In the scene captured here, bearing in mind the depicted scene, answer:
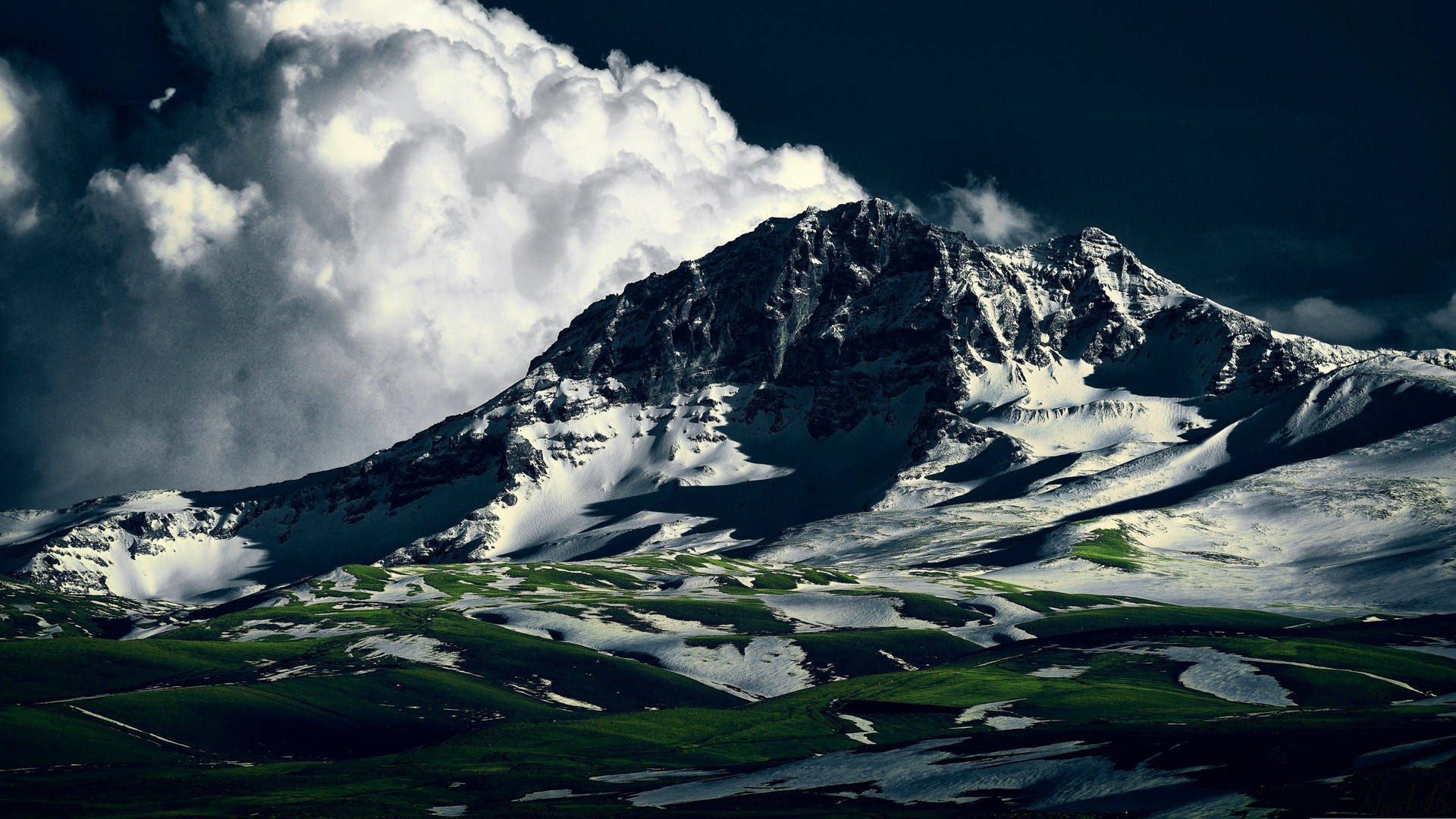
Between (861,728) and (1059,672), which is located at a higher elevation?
(861,728)

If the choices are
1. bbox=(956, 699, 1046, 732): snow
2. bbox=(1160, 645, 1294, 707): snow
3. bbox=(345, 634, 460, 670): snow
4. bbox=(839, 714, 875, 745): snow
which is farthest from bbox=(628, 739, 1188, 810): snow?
bbox=(345, 634, 460, 670): snow

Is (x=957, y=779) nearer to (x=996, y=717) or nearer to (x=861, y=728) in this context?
(x=996, y=717)

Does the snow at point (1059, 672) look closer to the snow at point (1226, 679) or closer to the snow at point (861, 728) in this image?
the snow at point (1226, 679)

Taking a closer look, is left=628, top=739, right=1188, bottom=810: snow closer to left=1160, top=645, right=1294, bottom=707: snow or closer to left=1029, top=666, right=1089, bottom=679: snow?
Answer: left=1160, top=645, right=1294, bottom=707: snow

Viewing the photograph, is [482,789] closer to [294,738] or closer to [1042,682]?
[294,738]

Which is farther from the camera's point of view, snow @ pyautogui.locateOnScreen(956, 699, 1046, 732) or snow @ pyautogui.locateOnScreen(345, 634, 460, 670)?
snow @ pyautogui.locateOnScreen(345, 634, 460, 670)

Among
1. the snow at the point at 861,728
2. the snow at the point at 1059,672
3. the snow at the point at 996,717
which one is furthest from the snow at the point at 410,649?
the snow at the point at 1059,672

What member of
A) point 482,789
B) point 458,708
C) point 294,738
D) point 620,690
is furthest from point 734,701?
point 482,789

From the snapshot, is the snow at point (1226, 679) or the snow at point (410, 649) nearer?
the snow at point (1226, 679)

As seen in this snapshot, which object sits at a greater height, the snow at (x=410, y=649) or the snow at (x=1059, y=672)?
the snow at (x=410, y=649)

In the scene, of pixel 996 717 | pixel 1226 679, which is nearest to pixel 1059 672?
pixel 1226 679

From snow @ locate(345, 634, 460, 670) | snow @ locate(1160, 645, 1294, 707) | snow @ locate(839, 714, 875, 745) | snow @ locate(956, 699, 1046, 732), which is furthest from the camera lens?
snow @ locate(345, 634, 460, 670)

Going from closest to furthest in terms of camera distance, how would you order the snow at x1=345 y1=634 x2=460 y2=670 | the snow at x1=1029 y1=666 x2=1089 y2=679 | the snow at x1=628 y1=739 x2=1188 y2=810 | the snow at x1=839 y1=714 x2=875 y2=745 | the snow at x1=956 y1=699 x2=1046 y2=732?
the snow at x1=628 y1=739 x2=1188 y2=810 < the snow at x1=956 y1=699 x2=1046 y2=732 < the snow at x1=839 y1=714 x2=875 y2=745 < the snow at x1=1029 y1=666 x2=1089 y2=679 < the snow at x1=345 y1=634 x2=460 y2=670

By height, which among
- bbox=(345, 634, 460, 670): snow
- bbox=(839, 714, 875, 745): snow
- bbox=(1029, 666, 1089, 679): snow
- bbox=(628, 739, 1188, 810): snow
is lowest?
bbox=(1029, 666, 1089, 679): snow
